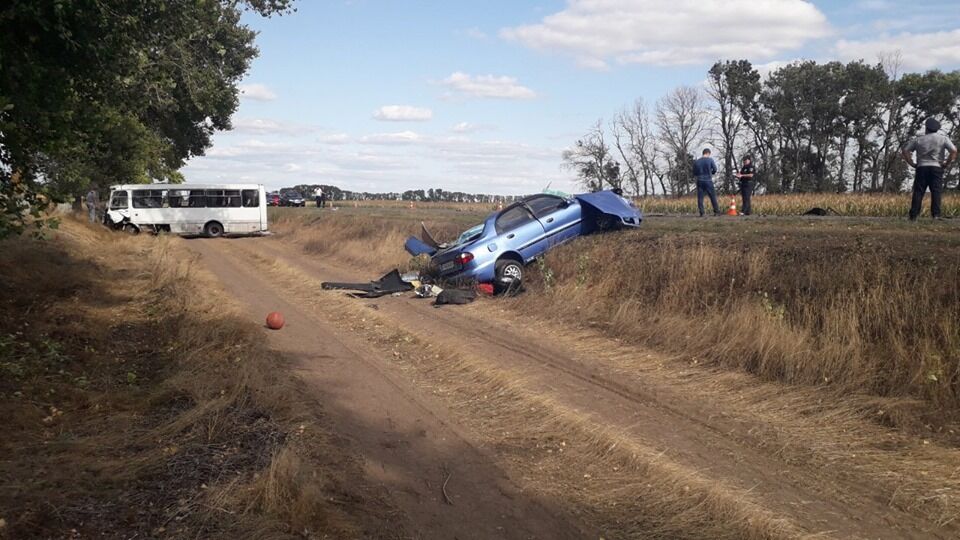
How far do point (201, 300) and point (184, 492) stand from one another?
26.0ft

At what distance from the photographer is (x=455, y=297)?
1284 cm

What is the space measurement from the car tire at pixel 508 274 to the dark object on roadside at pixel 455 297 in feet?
1.98

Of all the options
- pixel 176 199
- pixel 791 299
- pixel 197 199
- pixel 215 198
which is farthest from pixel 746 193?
pixel 176 199

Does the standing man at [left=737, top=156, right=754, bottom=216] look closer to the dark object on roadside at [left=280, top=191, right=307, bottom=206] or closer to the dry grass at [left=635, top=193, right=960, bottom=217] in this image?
the dry grass at [left=635, top=193, right=960, bottom=217]

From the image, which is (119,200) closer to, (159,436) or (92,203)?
(92,203)

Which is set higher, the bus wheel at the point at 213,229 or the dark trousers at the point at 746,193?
the dark trousers at the point at 746,193

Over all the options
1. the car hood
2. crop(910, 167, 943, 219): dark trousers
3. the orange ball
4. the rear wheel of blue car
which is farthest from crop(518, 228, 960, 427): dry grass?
the orange ball

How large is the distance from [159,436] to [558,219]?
31.7 feet

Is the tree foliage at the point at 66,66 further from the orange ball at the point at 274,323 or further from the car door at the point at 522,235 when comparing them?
the car door at the point at 522,235

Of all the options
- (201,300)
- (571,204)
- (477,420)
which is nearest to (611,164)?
(571,204)

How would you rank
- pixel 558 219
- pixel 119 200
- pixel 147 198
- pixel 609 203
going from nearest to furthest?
1. pixel 558 219
2. pixel 609 203
3. pixel 119 200
4. pixel 147 198

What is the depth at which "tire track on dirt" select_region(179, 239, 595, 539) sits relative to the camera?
442 centimetres

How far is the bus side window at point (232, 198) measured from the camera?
33688mm

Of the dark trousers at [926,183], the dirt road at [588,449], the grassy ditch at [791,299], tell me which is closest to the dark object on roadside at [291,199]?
the grassy ditch at [791,299]
